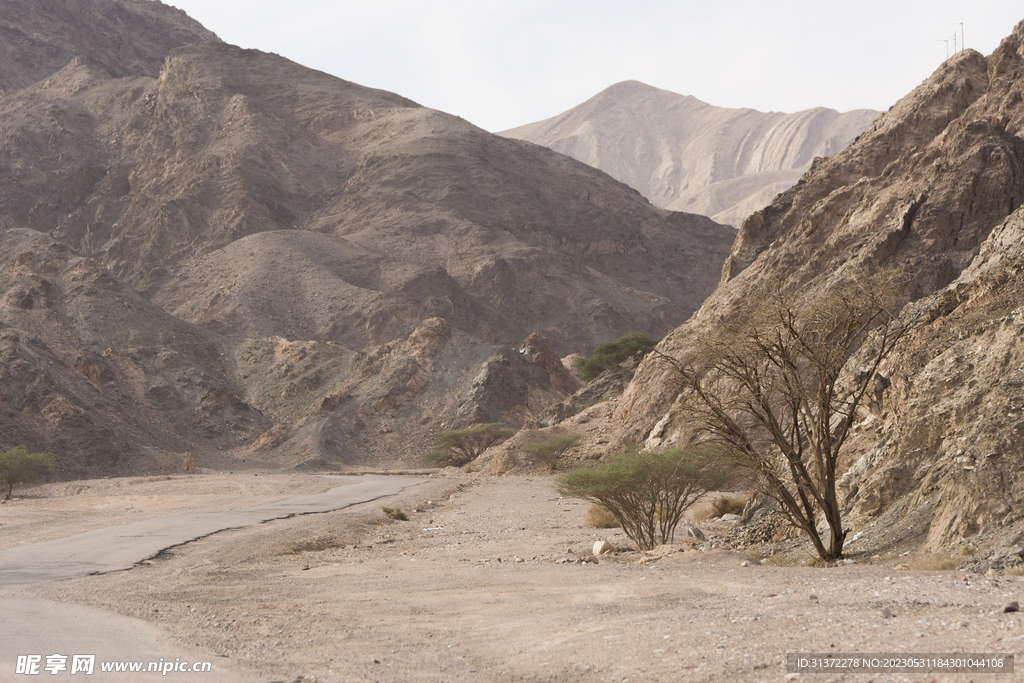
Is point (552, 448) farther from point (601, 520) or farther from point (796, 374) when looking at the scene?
point (796, 374)

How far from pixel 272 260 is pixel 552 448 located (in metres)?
58.7

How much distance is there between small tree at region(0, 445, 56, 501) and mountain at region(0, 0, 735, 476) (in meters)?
8.54

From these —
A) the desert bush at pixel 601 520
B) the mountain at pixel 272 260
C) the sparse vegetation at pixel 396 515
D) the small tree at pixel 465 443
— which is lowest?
the small tree at pixel 465 443

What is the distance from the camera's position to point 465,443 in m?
52.7

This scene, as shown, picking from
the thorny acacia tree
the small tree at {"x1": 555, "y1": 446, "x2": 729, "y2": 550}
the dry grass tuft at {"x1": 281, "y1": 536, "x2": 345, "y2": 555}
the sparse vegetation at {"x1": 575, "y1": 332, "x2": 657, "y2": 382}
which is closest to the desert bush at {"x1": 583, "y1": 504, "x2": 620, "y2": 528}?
the small tree at {"x1": 555, "y1": 446, "x2": 729, "y2": 550}

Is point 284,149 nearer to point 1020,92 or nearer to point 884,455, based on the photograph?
point 1020,92

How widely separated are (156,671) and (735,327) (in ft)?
31.2

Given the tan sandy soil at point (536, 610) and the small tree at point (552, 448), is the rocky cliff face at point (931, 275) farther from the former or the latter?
Result: the small tree at point (552, 448)

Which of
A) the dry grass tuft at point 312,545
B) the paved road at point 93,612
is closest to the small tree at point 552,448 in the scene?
the paved road at point 93,612

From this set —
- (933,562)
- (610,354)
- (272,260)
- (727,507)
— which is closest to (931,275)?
(727,507)

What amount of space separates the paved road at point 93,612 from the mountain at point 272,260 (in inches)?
1213

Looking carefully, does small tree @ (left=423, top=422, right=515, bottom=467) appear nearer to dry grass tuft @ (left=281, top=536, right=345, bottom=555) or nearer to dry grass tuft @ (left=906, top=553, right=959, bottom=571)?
dry grass tuft @ (left=281, top=536, right=345, bottom=555)

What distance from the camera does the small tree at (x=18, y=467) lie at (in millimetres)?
33969

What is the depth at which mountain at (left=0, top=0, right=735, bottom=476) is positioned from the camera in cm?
5644
